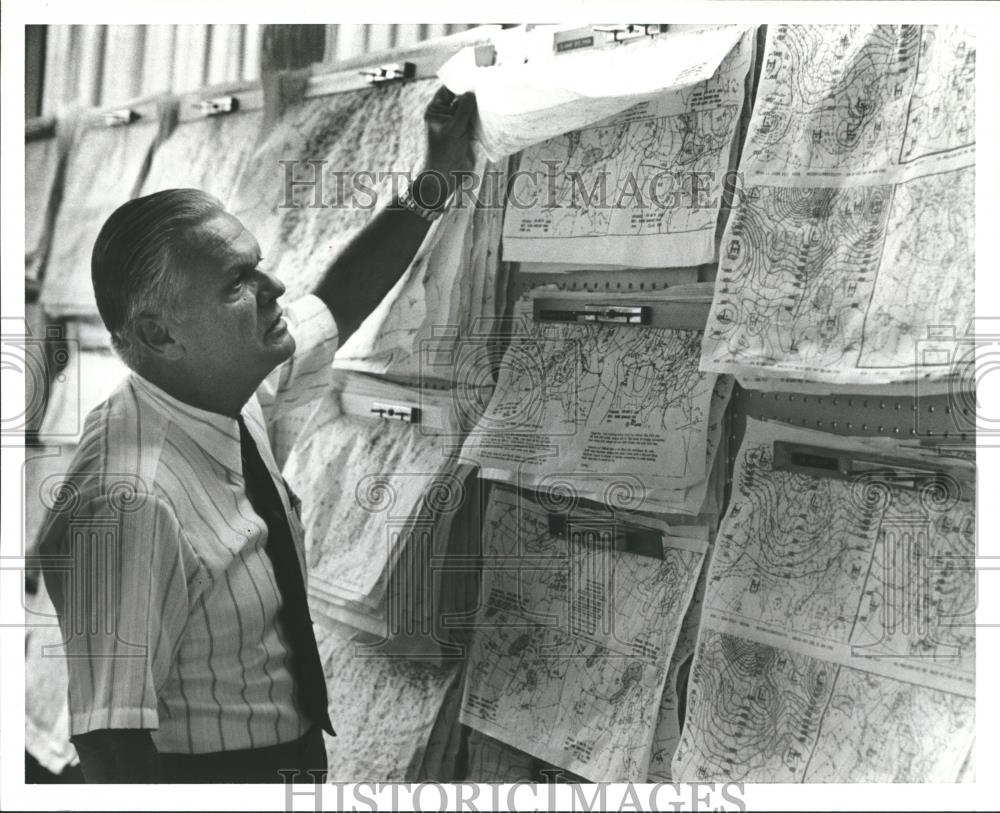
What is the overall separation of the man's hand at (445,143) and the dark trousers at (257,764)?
0.96 m

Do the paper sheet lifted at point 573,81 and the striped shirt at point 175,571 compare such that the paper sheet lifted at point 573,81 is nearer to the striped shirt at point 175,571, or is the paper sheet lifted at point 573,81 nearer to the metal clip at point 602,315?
the metal clip at point 602,315

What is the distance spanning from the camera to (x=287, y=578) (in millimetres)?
1860

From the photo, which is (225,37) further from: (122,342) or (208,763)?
(208,763)

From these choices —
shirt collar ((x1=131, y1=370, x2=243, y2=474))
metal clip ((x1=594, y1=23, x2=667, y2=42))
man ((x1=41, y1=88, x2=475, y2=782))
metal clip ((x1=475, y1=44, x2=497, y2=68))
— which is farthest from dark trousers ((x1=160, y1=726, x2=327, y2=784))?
metal clip ((x1=594, y1=23, x2=667, y2=42))

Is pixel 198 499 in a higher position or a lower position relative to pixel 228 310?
lower

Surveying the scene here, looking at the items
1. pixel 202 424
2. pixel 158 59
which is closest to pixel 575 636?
pixel 202 424

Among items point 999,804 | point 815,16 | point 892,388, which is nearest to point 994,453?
point 892,388

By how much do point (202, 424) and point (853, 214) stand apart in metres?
1.13

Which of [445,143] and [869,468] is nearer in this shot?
[869,468]

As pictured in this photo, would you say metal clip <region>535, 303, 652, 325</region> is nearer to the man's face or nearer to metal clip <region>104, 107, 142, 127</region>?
the man's face

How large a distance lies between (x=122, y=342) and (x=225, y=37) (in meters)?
0.56

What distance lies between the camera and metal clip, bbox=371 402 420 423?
1.87m

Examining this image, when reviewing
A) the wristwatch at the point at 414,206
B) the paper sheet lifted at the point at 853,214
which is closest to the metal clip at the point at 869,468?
the paper sheet lifted at the point at 853,214

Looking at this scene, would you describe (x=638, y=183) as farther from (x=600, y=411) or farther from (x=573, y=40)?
(x=600, y=411)
